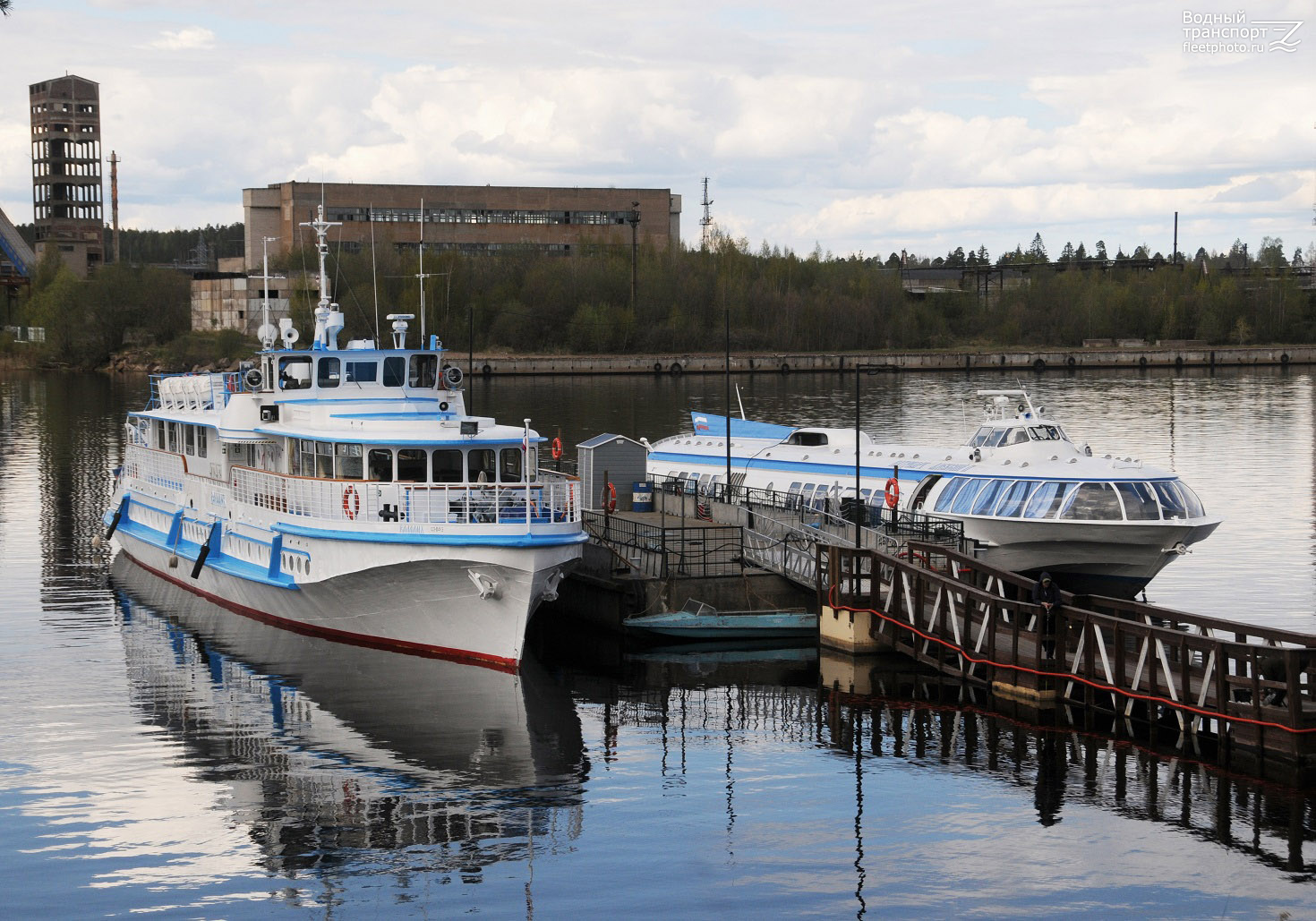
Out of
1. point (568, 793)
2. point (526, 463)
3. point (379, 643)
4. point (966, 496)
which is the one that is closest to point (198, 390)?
point (379, 643)

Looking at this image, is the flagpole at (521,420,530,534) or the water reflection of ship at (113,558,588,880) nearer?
the water reflection of ship at (113,558,588,880)

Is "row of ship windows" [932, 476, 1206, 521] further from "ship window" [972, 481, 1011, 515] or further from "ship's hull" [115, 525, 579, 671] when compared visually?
"ship's hull" [115, 525, 579, 671]

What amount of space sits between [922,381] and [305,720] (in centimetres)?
12005

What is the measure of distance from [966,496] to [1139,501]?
462cm

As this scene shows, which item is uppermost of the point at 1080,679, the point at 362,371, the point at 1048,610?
the point at 362,371

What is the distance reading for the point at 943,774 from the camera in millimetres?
27297

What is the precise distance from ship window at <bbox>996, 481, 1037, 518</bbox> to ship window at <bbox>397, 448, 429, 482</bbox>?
14.8 metres

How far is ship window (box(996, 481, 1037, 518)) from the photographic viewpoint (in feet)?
129

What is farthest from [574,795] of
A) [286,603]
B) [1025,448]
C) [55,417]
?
[55,417]

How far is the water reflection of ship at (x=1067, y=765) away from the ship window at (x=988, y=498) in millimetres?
7574

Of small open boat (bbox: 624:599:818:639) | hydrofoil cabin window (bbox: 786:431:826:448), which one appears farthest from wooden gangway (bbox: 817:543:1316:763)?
hydrofoil cabin window (bbox: 786:431:826:448)

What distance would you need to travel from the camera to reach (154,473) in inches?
1866

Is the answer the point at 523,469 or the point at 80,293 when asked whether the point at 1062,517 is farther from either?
the point at 80,293

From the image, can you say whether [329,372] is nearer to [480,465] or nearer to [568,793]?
[480,465]
